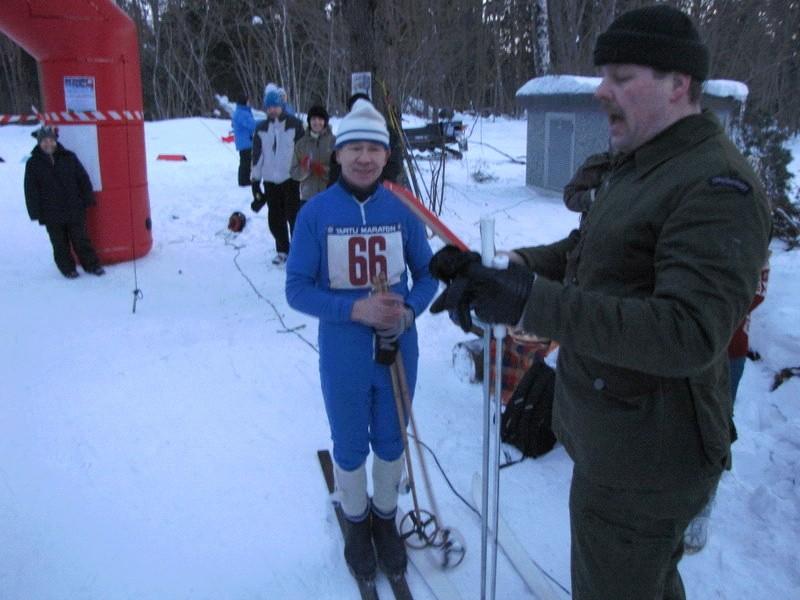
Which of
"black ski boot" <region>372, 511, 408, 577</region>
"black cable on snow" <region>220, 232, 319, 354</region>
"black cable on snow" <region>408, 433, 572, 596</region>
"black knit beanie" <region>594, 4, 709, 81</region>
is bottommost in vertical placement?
"black cable on snow" <region>408, 433, 572, 596</region>

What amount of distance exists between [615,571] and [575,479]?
0.25m

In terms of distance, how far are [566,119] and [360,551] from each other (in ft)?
28.4

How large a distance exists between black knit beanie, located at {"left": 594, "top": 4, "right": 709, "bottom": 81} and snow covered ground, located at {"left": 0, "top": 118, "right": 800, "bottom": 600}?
Answer: 209 centimetres

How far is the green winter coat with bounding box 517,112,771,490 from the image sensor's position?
1220mm

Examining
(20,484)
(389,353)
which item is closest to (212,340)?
(20,484)

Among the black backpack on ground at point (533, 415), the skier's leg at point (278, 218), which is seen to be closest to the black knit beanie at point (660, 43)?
the black backpack on ground at point (533, 415)

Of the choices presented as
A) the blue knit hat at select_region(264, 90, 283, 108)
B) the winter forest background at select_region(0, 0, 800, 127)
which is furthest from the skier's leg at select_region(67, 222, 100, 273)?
the winter forest background at select_region(0, 0, 800, 127)

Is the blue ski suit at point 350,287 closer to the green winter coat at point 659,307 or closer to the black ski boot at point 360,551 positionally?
the black ski boot at point 360,551

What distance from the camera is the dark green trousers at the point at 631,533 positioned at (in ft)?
5.08

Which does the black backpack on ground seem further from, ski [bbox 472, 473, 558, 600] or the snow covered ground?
ski [bbox 472, 473, 558, 600]

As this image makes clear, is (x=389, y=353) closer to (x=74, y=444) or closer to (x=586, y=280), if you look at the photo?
(x=586, y=280)

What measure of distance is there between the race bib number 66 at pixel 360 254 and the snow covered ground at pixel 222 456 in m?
1.29

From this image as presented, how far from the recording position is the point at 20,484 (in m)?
3.34

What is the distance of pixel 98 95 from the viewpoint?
7.01 meters
